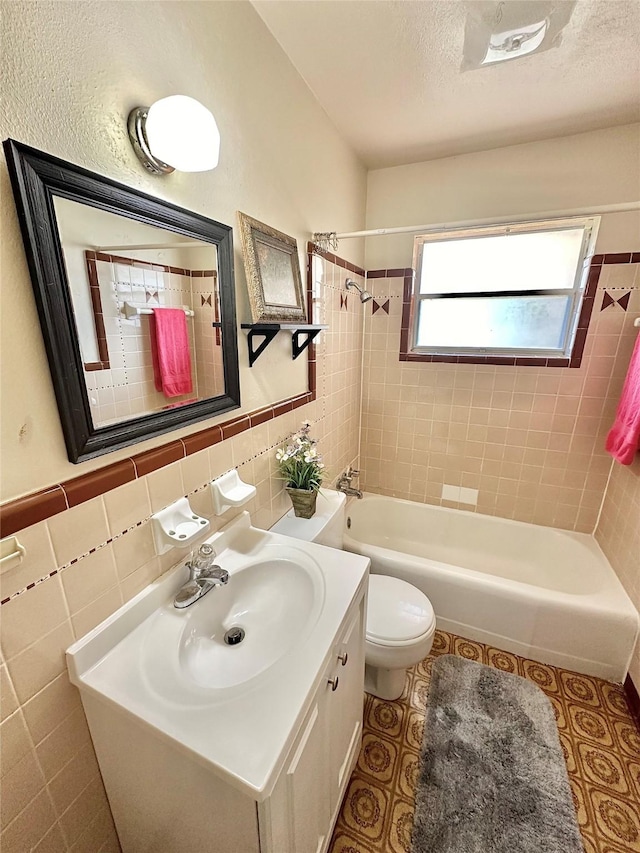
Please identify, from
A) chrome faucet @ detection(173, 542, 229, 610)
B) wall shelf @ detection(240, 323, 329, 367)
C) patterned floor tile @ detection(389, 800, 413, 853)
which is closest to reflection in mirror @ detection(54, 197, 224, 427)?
wall shelf @ detection(240, 323, 329, 367)

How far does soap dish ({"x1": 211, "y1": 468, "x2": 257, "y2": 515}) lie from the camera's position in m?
1.13

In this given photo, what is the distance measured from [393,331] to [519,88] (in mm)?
1225

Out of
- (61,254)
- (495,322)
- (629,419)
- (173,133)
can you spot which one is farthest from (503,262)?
(61,254)

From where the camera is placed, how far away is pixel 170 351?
0.96 meters

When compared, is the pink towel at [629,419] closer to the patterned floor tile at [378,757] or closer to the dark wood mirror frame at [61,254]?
the patterned floor tile at [378,757]

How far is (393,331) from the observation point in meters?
2.35

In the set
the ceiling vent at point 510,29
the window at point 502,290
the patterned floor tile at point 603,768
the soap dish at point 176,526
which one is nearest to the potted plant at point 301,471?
the soap dish at point 176,526

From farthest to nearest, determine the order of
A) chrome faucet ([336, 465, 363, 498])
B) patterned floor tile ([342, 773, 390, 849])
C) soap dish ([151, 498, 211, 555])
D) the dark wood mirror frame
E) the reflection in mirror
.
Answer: chrome faucet ([336, 465, 363, 498]) → patterned floor tile ([342, 773, 390, 849]) → soap dish ([151, 498, 211, 555]) → the reflection in mirror → the dark wood mirror frame

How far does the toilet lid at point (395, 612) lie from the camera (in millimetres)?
1427

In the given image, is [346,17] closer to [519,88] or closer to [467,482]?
[519,88]

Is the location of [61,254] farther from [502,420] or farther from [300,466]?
[502,420]

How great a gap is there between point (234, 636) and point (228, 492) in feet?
1.36

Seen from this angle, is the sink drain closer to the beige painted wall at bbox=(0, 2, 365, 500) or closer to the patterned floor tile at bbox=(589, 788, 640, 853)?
the beige painted wall at bbox=(0, 2, 365, 500)

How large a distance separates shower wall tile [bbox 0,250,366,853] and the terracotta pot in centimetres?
41
